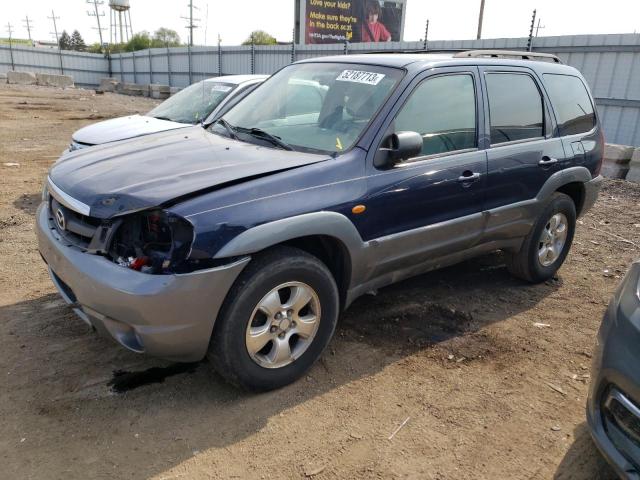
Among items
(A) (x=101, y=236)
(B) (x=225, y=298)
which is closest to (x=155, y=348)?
(B) (x=225, y=298)

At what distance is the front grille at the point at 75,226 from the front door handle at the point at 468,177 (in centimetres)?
239

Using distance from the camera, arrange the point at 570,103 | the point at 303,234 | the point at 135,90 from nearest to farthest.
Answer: the point at 303,234 → the point at 570,103 → the point at 135,90

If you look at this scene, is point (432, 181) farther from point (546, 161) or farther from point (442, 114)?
point (546, 161)

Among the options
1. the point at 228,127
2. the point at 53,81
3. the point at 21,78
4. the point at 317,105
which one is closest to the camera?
the point at 317,105

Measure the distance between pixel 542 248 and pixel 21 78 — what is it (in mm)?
38222

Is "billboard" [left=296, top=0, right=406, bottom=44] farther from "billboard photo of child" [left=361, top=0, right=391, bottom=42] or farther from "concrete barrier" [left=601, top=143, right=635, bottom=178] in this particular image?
"concrete barrier" [left=601, top=143, right=635, bottom=178]

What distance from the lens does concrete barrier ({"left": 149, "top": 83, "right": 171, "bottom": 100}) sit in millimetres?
25531

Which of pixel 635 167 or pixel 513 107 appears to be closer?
pixel 513 107

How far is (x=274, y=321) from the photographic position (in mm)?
2953

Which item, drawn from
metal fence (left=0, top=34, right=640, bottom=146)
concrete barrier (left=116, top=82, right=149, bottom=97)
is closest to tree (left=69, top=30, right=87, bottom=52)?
metal fence (left=0, top=34, right=640, bottom=146)

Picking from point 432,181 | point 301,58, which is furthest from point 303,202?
point 301,58

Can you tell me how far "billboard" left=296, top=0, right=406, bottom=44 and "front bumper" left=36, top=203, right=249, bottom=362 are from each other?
1576 inches

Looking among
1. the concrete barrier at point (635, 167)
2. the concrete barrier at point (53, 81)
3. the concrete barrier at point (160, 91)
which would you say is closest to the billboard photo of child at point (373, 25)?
the concrete barrier at point (160, 91)

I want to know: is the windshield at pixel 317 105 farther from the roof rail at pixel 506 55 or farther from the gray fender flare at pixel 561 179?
the gray fender flare at pixel 561 179
